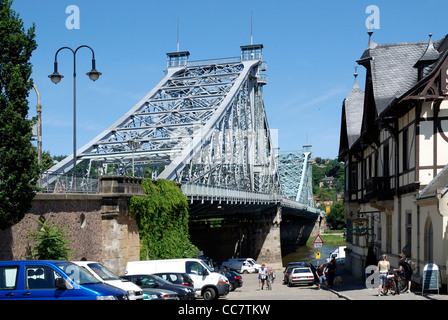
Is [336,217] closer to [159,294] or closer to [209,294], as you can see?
[209,294]

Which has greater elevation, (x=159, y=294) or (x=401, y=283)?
(x=159, y=294)

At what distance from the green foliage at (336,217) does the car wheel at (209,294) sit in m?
121

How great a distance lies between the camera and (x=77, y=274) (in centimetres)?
1322

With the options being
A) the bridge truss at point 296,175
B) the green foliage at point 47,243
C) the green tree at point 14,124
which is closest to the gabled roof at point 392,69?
the green foliage at point 47,243

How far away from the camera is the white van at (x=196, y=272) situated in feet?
80.9

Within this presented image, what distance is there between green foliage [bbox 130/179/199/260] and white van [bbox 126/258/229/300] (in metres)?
4.43

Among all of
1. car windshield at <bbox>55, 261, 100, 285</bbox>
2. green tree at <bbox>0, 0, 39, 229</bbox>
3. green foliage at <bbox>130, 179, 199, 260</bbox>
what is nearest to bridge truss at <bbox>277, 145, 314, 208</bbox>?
green foliage at <bbox>130, 179, 199, 260</bbox>

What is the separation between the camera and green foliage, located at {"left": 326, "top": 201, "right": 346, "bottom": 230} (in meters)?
144

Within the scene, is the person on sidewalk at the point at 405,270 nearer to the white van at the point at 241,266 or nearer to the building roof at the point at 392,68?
the building roof at the point at 392,68

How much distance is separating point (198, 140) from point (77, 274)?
115 ft

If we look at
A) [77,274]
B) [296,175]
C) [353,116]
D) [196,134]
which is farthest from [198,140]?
[296,175]

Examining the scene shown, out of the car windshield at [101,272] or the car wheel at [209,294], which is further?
the car wheel at [209,294]
